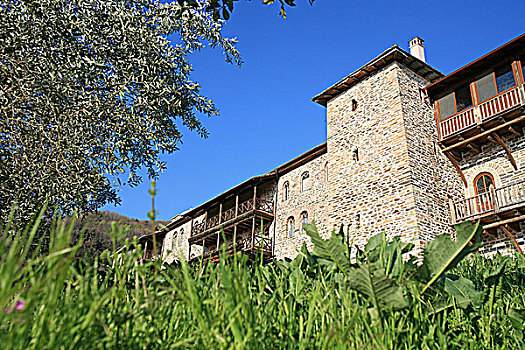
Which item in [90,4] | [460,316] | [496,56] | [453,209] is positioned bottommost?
[460,316]

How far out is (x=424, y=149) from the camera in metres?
14.6

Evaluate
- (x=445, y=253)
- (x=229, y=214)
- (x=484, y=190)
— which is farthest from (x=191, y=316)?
(x=229, y=214)

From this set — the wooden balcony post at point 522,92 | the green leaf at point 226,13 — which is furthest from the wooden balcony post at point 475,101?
the green leaf at point 226,13

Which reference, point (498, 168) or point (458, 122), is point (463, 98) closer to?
point (458, 122)

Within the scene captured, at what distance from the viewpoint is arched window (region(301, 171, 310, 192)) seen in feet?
64.0

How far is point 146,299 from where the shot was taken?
1414 mm

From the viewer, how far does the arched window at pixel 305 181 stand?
1952 centimetres

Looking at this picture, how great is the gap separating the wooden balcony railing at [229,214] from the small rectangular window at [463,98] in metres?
10.1

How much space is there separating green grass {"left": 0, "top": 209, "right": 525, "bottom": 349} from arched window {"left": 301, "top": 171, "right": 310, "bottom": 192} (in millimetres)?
17171

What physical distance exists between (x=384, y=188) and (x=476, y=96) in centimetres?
465

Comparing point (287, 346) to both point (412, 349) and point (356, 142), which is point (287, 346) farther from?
point (356, 142)

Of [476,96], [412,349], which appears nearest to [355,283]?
[412,349]

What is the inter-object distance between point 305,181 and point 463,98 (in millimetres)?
7739

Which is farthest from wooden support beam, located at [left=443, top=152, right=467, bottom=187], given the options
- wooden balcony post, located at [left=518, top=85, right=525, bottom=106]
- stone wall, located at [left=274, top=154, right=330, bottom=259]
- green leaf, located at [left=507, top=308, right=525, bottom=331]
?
green leaf, located at [left=507, top=308, right=525, bottom=331]
